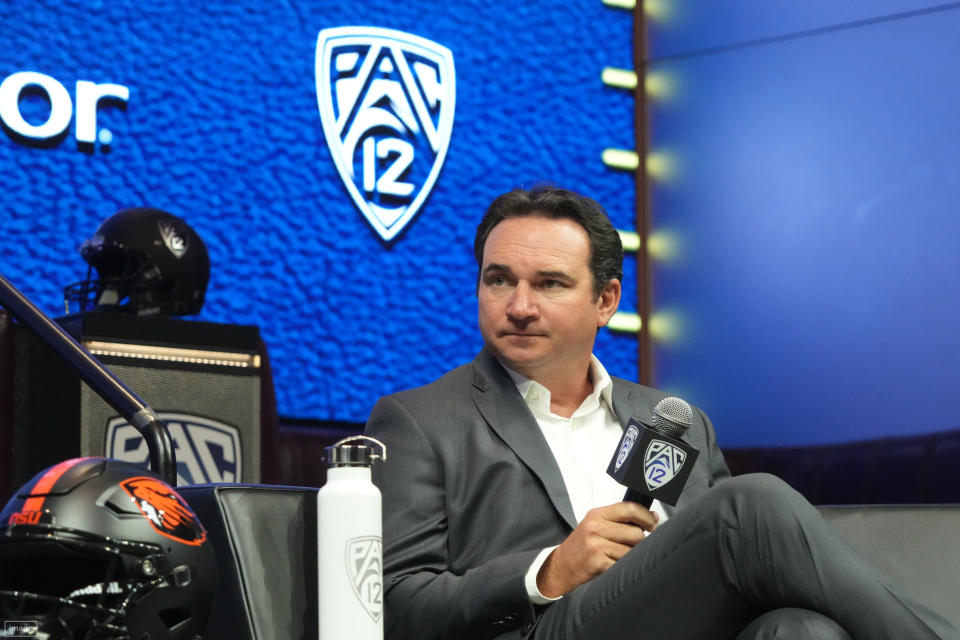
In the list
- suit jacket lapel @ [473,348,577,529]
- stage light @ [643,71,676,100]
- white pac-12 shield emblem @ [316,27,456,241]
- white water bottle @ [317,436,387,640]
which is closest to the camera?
white water bottle @ [317,436,387,640]

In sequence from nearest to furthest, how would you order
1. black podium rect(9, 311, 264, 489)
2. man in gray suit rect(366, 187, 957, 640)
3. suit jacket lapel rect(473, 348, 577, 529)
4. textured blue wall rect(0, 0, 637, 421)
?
1. man in gray suit rect(366, 187, 957, 640)
2. suit jacket lapel rect(473, 348, 577, 529)
3. black podium rect(9, 311, 264, 489)
4. textured blue wall rect(0, 0, 637, 421)

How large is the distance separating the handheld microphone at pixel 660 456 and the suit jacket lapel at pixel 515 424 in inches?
13.1

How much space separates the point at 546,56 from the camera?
4707mm

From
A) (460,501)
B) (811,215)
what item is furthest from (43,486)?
(811,215)

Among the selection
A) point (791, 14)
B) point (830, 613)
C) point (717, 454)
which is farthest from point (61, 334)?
A: point (791, 14)

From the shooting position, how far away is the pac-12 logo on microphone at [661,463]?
149cm

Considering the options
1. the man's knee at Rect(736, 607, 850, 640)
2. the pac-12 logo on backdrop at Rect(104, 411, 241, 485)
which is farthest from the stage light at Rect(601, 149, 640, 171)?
the man's knee at Rect(736, 607, 850, 640)

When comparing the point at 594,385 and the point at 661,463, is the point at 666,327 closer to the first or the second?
the point at 594,385

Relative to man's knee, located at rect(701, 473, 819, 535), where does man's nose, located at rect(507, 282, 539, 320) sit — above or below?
above

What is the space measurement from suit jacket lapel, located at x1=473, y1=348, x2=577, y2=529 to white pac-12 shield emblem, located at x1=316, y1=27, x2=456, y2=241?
2.37 meters

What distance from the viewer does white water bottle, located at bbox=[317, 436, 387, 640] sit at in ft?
4.98

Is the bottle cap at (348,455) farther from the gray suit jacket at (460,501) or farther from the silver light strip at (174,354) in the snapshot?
the silver light strip at (174,354)

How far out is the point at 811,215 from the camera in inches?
169

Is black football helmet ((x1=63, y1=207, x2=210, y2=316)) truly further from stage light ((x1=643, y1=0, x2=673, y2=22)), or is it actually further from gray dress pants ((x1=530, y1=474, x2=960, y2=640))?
stage light ((x1=643, y1=0, x2=673, y2=22))
